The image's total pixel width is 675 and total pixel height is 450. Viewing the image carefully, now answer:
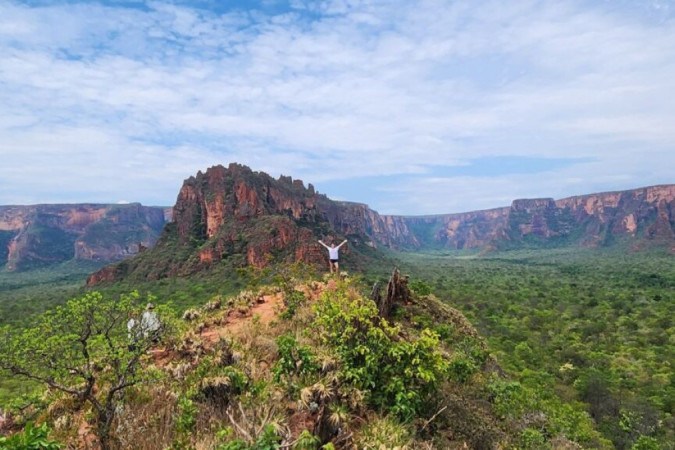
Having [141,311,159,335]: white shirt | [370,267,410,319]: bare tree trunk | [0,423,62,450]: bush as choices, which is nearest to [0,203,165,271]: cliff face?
[370,267,410,319]: bare tree trunk

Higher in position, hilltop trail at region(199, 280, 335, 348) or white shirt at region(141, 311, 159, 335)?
white shirt at region(141, 311, 159, 335)

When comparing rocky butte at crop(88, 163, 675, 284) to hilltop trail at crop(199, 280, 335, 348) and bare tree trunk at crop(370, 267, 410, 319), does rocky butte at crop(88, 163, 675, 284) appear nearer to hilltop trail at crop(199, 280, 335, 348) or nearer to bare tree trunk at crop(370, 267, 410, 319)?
hilltop trail at crop(199, 280, 335, 348)

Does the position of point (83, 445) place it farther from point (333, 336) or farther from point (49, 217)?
point (49, 217)

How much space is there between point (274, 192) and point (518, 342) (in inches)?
2723

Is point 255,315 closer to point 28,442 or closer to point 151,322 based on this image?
point 151,322

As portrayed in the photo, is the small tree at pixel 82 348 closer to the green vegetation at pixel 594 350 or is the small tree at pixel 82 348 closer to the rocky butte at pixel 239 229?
the green vegetation at pixel 594 350

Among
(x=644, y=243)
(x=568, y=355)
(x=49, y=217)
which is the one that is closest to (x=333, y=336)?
(x=568, y=355)

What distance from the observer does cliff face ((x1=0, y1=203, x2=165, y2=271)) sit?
Answer: 499 ft

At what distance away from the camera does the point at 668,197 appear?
155m

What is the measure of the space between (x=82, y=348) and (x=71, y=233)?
638 feet

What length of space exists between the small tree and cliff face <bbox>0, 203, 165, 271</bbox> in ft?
494

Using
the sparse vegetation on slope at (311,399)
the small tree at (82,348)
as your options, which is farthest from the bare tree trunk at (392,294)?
the small tree at (82,348)

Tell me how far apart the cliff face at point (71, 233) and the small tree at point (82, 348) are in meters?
151

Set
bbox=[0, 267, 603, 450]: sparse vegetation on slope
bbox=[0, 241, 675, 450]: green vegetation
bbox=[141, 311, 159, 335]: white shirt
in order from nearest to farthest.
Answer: bbox=[0, 267, 603, 450]: sparse vegetation on slope < bbox=[0, 241, 675, 450]: green vegetation < bbox=[141, 311, 159, 335]: white shirt
